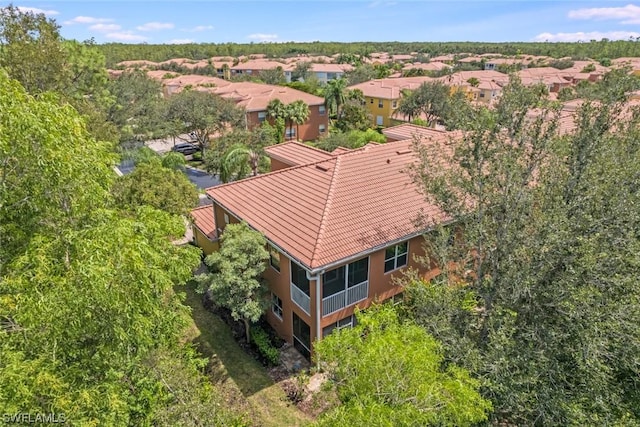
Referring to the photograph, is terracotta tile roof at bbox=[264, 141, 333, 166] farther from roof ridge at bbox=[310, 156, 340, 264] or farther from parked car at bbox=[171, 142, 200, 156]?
parked car at bbox=[171, 142, 200, 156]

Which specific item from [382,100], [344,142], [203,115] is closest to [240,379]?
[344,142]

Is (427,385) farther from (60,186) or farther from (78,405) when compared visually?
(60,186)

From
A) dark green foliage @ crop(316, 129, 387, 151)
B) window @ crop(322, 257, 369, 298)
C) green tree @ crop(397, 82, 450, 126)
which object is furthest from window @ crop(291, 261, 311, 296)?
green tree @ crop(397, 82, 450, 126)

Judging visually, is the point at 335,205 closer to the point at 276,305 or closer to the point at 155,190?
the point at 276,305

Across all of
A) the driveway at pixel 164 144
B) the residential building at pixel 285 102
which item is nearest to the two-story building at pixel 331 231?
the residential building at pixel 285 102

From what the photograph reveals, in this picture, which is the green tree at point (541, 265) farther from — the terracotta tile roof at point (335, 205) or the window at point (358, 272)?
the terracotta tile roof at point (335, 205)

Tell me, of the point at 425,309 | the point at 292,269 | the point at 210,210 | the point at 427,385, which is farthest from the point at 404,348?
the point at 210,210
